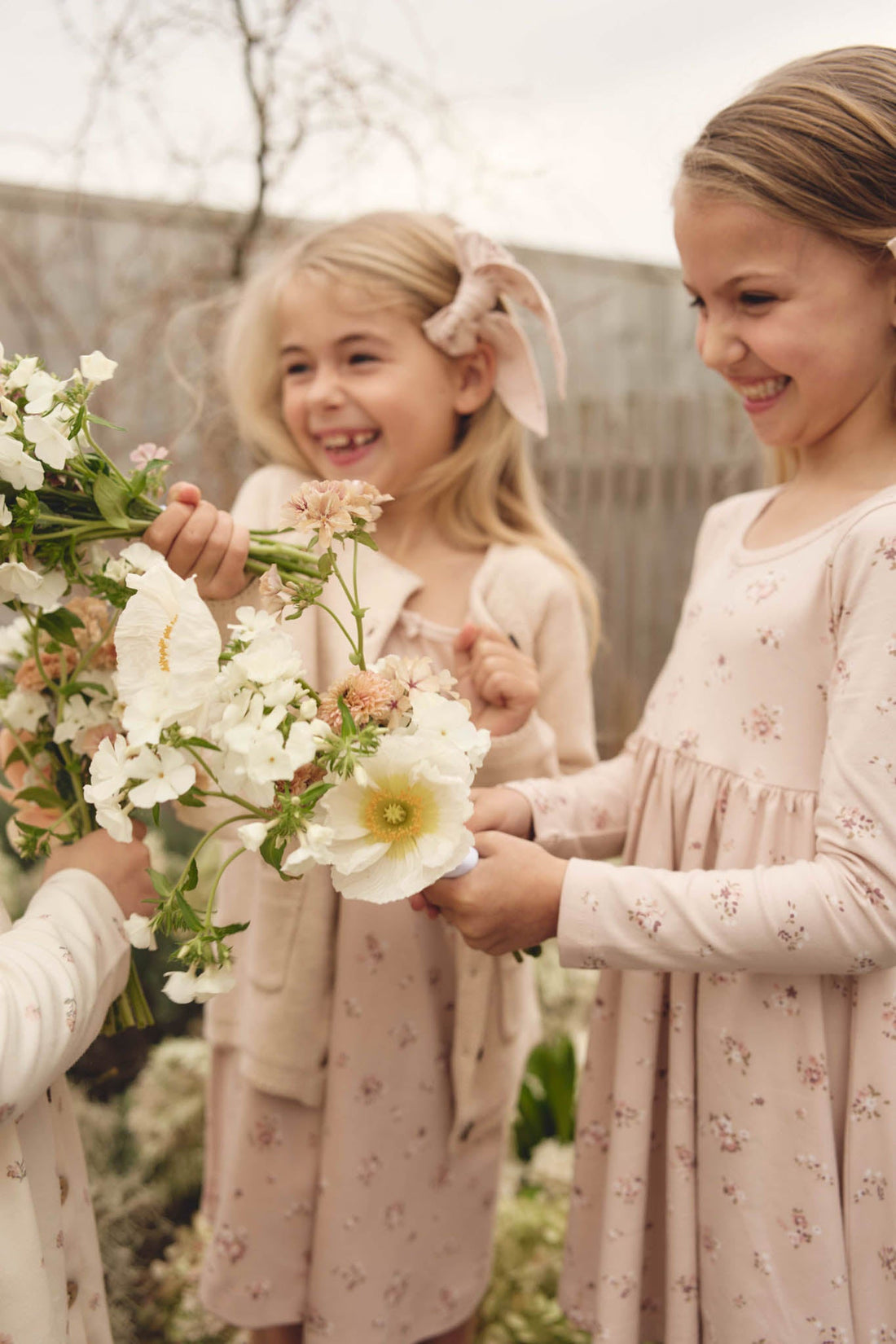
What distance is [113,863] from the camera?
107 cm

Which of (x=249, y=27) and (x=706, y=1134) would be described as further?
(x=249, y=27)

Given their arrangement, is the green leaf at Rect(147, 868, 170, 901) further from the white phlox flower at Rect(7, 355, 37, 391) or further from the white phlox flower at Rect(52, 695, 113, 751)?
the white phlox flower at Rect(7, 355, 37, 391)

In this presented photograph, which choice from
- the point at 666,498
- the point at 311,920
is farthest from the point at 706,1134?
the point at 666,498

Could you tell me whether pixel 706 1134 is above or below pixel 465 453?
below

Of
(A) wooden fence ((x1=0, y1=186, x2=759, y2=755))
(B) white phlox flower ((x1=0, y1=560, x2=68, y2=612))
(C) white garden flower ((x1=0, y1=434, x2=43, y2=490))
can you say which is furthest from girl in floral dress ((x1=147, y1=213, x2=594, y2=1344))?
(A) wooden fence ((x1=0, y1=186, x2=759, y2=755))

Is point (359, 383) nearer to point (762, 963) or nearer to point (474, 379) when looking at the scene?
point (474, 379)

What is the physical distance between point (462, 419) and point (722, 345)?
63 centimetres

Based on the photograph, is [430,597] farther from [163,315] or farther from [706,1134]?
[163,315]

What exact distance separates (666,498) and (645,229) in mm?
1811

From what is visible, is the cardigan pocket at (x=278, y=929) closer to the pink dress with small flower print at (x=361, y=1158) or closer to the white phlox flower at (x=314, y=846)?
the pink dress with small flower print at (x=361, y=1158)

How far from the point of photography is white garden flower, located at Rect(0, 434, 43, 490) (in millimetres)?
848

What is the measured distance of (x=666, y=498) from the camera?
4.38 meters

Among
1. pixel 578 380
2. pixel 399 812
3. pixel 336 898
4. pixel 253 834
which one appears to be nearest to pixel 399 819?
pixel 399 812

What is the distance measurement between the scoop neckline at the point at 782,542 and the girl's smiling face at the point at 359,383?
1.72ft
